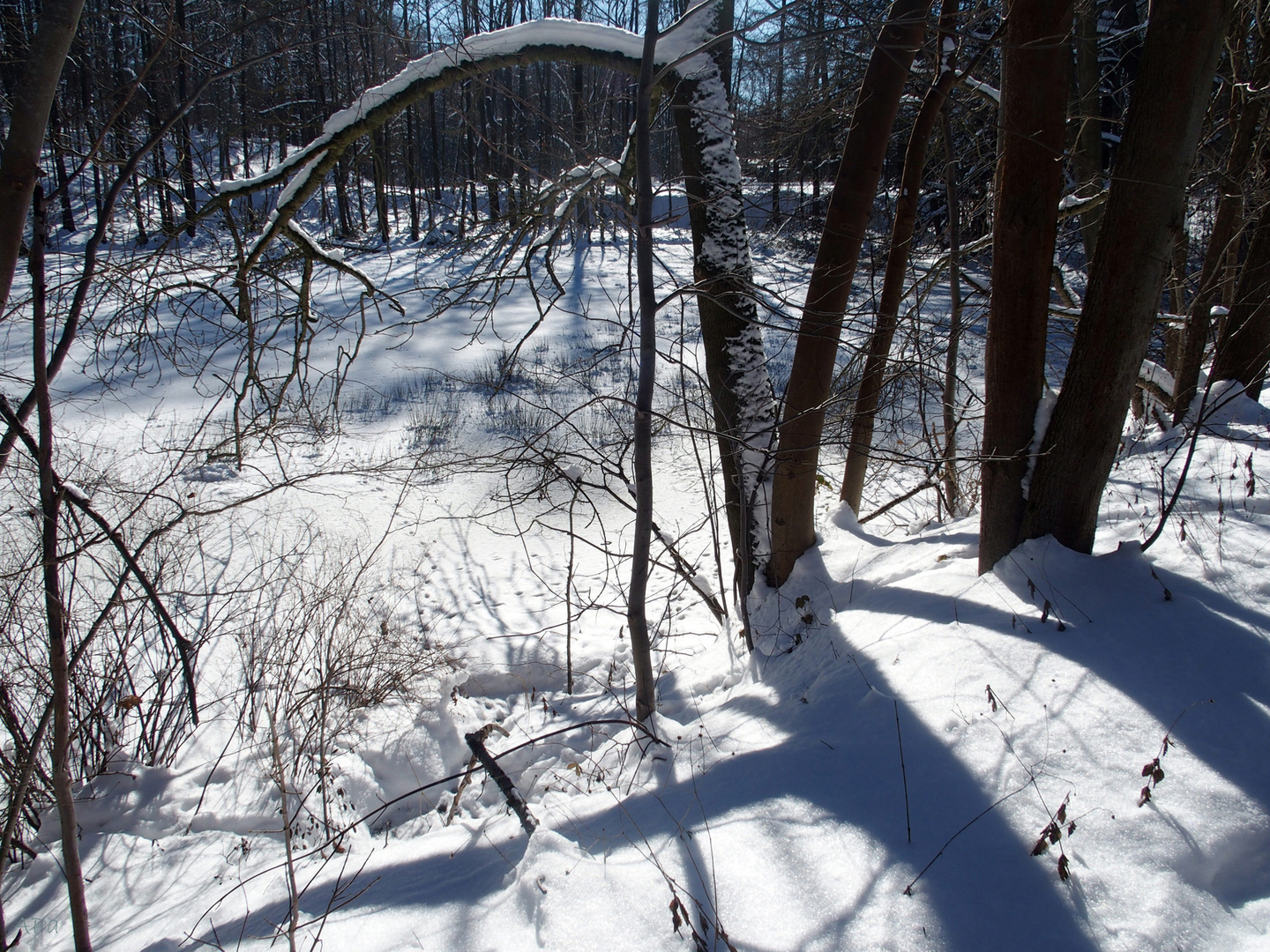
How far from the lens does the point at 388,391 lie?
12.5 metres

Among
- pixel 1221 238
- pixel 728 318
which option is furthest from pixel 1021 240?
pixel 1221 238

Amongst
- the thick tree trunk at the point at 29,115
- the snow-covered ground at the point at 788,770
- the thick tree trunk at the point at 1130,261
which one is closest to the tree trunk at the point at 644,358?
the snow-covered ground at the point at 788,770

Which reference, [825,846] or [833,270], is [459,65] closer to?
[833,270]

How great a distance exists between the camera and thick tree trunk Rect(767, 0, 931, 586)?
3869mm

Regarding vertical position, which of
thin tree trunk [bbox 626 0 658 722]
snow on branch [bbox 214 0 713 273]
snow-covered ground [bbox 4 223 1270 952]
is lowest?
snow-covered ground [bbox 4 223 1270 952]

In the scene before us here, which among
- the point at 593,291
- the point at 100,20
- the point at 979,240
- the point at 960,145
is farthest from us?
the point at 593,291

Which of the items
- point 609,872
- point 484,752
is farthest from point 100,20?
point 609,872

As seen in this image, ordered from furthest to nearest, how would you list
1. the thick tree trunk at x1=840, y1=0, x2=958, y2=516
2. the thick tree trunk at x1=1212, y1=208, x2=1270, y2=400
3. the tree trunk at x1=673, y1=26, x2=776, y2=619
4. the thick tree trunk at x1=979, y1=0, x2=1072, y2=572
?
the thick tree trunk at x1=840, y1=0, x2=958, y2=516 < the thick tree trunk at x1=1212, y1=208, x2=1270, y2=400 < the tree trunk at x1=673, y1=26, x2=776, y2=619 < the thick tree trunk at x1=979, y1=0, x2=1072, y2=572

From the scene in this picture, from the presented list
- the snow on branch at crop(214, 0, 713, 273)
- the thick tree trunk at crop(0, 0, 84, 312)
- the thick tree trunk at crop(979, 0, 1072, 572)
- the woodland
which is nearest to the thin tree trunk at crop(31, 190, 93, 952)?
the woodland

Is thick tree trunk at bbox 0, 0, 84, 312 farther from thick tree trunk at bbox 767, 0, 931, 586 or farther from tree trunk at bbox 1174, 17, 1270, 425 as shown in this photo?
tree trunk at bbox 1174, 17, 1270, 425

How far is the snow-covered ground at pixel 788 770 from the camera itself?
6.30 feet

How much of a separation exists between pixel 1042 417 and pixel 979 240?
3.18 metres

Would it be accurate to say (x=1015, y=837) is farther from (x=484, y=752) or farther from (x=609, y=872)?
(x=484, y=752)

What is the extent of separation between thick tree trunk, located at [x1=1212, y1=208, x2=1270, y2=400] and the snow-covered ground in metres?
0.30
